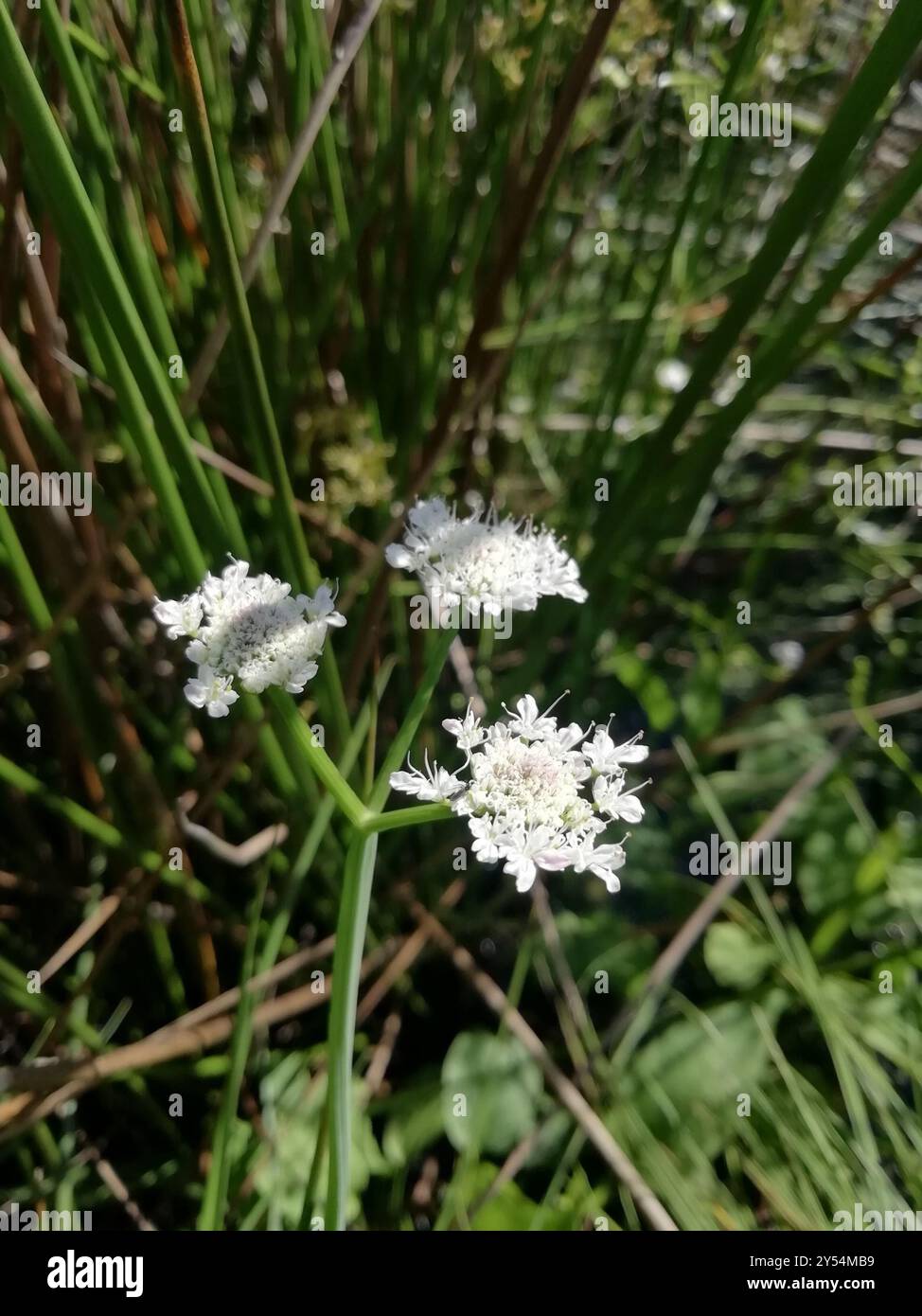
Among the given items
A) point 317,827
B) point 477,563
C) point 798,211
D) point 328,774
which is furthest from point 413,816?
point 798,211

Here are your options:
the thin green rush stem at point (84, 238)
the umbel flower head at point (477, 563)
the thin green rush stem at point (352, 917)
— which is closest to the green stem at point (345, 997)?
the thin green rush stem at point (352, 917)

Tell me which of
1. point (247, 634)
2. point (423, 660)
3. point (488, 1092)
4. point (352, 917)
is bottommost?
point (488, 1092)

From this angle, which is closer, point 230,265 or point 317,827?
point 230,265

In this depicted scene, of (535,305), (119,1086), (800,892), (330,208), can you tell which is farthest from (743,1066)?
(330,208)

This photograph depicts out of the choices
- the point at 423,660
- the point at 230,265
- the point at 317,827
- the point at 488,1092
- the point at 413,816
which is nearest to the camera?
the point at 413,816

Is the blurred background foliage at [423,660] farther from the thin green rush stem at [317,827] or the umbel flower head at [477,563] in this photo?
the umbel flower head at [477,563]

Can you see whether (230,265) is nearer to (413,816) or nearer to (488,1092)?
(413,816)
